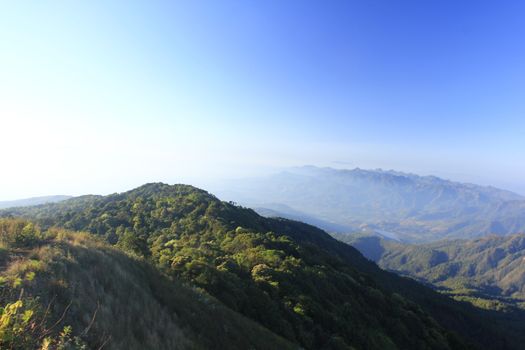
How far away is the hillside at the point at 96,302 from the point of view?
7172mm

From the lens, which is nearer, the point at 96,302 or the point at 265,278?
the point at 96,302

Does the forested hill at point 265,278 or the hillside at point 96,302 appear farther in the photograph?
the forested hill at point 265,278

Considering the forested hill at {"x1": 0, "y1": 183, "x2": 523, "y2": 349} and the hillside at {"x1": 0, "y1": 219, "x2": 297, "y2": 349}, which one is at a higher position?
the hillside at {"x1": 0, "y1": 219, "x2": 297, "y2": 349}

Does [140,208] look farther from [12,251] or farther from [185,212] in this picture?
[12,251]

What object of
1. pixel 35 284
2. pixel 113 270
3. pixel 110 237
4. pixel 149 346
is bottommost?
pixel 110 237

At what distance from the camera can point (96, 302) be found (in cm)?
913

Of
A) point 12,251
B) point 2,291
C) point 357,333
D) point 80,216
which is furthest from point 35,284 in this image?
point 80,216

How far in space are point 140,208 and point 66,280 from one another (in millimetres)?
69397

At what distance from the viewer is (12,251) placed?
10.4 meters

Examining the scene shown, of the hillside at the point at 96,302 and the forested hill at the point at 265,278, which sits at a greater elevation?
the hillside at the point at 96,302

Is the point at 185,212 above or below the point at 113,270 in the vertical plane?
below

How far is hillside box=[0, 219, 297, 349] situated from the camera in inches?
282

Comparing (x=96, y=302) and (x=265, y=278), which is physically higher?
(x=96, y=302)

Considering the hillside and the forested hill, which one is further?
the forested hill
